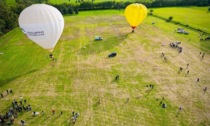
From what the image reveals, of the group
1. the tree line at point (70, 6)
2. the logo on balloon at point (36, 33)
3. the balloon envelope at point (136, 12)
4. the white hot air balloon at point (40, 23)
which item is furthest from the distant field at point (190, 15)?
the logo on balloon at point (36, 33)

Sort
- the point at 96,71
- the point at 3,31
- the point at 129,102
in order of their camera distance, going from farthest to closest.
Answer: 1. the point at 3,31
2. the point at 96,71
3. the point at 129,102

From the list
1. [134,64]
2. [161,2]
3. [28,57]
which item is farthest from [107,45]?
[161,2]

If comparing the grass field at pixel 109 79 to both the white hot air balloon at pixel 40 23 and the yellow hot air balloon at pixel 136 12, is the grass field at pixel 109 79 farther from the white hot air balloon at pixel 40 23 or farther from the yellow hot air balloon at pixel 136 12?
the white hot air balloon at pixel 40 23

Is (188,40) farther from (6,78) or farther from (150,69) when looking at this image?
(6,78)

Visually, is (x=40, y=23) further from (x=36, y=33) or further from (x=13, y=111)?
(x=13, y=111)

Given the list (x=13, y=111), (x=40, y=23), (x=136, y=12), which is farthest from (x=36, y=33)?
(x=136, y=12)

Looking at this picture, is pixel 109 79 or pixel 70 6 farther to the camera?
pixel 70 6
